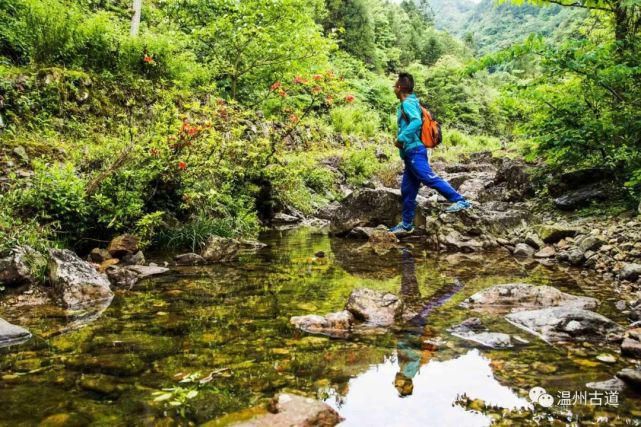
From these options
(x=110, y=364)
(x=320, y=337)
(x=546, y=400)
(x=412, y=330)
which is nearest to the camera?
(x=546, y=400)

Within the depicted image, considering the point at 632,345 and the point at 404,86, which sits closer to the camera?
the point at 632,345

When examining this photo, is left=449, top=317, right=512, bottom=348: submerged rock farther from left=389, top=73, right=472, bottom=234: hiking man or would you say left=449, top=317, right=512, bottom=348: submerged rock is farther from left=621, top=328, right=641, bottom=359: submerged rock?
left=389, top=73, right=472, bottom=234: hiking man

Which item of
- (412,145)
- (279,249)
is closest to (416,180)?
(412,145)

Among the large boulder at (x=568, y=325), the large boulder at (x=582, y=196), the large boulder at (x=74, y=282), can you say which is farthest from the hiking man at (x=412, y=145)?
the large boulder at (x=74, y=282)

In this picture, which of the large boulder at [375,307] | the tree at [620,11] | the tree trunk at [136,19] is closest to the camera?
the large boulder at [375,307]

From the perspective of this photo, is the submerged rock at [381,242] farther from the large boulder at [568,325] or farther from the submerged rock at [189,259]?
A: the large boulder at [568,325]

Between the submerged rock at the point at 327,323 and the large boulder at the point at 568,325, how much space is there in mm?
1300

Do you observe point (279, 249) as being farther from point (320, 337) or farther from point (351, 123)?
point (351, 123)

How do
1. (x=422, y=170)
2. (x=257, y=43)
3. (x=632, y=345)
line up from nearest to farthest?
(x=632, y=345), (x=422, y=170), (x=257, y=43)

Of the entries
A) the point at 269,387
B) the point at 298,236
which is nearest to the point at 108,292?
the point at 269,387

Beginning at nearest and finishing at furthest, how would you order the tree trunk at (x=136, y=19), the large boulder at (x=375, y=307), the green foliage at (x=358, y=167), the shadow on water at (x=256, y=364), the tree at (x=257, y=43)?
the shadow on water at (x=256, y=364) < the large boulder at (x=375, y=307) < the tree at (x=257, y=43) < the tree trunk at (x=136, y=19) < the green foliage at (x=358, y=167)

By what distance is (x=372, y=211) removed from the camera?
8.84 metres

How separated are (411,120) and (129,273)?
14.0 ft

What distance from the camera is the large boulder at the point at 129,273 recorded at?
469cm
